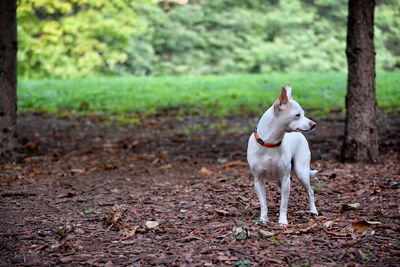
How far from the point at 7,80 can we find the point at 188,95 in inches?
338

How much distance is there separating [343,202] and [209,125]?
20.7ft

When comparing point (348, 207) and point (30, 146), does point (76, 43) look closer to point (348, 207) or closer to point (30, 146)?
point (30, 146)

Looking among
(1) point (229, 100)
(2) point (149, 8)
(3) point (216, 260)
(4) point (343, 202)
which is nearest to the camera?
(3) point (216, 260)

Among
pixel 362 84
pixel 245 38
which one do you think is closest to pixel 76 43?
pixel 245 38

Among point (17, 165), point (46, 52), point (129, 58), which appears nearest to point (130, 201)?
point (17, 165)

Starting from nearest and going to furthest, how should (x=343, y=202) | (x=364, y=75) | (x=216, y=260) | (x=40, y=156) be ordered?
(x=216, y=260) → (x=343, y=202) → (x=364, y=75) → (x=40, y=156)

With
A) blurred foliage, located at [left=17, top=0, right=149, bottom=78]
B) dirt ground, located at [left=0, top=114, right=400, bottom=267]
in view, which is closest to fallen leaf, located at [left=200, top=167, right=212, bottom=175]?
dirt ground, located at [left=0, top=114, right=400, bottom=267]

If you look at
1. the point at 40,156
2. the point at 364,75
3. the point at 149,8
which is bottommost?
the point at 40,156

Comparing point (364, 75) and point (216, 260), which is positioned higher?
point (364, 75)

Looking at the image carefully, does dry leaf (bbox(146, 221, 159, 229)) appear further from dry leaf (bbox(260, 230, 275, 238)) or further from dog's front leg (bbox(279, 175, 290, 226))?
dog's front leg (bbox(279, 175, 290, 226))

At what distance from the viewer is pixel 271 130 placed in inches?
157

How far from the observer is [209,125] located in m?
11.1

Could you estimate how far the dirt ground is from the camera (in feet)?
11.5

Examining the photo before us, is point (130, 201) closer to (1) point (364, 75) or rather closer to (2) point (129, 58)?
(1) point (364, 75)
